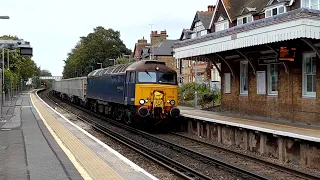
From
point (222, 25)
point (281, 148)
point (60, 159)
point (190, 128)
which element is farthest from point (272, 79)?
point (222, 25)

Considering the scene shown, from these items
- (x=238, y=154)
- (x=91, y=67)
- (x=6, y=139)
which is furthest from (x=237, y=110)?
(x=91, y=67)

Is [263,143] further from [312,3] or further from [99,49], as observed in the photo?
[99,49]

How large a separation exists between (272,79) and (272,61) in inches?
38.3

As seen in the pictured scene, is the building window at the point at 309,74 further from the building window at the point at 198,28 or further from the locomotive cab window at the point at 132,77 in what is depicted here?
the building window at the point at 198,28

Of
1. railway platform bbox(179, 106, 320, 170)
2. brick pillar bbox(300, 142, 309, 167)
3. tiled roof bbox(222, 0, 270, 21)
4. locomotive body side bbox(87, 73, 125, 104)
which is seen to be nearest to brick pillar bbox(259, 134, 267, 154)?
railway platform bbox(179, 106, 320, 170)

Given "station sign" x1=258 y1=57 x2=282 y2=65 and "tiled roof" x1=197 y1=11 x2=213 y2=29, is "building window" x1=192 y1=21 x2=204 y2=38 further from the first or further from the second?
"station sign" x1=258 y1=57 x2=282 y2=65

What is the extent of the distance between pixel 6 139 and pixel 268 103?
1106cm

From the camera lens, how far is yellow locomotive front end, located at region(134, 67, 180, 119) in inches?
716

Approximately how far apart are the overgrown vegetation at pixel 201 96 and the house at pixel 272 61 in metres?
6.98

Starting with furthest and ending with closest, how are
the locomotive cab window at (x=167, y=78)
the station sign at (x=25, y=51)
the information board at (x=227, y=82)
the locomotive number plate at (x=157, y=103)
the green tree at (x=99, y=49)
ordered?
the green tree at (x=99, y=49), the information board at (x=227, y=82), the station sign at (x=25, y=51), the locomotive cab window at (x=167, y=78), the locomotive number plate at (x=157, y=103)

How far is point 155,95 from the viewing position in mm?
18375

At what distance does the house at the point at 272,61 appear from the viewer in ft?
46.8

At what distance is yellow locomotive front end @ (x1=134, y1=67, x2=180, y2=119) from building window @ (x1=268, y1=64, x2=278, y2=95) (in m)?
4.24

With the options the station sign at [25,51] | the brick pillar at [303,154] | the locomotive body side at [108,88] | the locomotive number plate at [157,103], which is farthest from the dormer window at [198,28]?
the brick pillar at [303,154]
